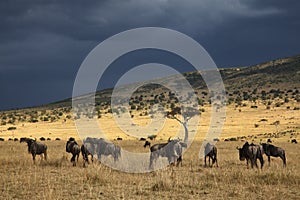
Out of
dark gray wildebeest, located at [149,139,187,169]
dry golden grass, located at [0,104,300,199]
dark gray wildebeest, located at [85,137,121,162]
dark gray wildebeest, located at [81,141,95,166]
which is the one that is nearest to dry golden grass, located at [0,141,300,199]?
dry golden grass, located at [0,104,300,199]

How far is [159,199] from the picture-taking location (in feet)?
38.7

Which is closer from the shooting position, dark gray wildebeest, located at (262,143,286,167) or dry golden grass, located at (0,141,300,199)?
dry golden grass, located at (0,141,300,199)

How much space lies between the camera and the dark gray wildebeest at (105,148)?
828 inches

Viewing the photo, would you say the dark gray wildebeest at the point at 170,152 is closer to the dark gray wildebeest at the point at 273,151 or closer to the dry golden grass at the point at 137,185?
the dry golden grass at the point at 137,185

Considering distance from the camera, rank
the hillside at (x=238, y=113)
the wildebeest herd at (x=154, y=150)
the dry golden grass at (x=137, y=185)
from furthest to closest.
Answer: the hillside at (x=238, y=113) < the wildebeest herd at (x=154, y=150) < the dry golden grass at (x=137, y=185)

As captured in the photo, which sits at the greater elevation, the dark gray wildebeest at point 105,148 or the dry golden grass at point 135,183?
the dark gray wildebeest at point 105,148

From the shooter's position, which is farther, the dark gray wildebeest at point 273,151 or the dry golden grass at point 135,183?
the dark gray wildebeest at point 273,151

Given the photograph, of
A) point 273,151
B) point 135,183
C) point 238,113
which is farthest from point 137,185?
point 238,113

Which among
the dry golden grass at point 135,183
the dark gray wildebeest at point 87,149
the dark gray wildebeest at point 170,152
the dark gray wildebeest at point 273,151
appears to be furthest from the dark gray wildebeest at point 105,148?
the dark gray wildebeest at point 273,151

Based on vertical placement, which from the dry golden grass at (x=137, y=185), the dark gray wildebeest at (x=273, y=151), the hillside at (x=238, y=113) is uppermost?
the hillside at (x=238, y=113)

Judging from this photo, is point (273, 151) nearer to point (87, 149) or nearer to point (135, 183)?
point (87, 149)

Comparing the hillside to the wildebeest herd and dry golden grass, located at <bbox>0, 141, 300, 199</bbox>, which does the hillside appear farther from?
dry golden grass, located at <bbox>0, 141, 300, 199</bbox>

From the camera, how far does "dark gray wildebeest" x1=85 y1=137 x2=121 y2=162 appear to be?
69.0 ft

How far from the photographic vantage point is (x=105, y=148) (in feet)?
69.7
